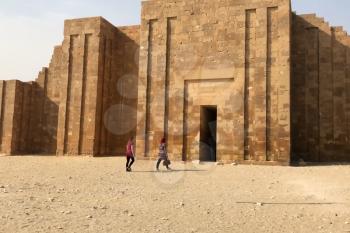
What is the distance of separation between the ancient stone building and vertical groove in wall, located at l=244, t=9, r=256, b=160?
0.13 feet

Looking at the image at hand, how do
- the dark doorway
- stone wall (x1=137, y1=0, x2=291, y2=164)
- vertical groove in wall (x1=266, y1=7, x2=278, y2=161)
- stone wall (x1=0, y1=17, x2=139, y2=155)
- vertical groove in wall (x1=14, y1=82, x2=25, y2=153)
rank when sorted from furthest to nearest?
vertical groove in wall (x1=14, y1=82, x2=25, y2=153) → stone wall (x1=0, y1=17, x2=139, y2=155) → the dark doorway → stone wall (x1=137, y1=0, x2=291, y2=164) → vertical groove in wall (x1=266, y1=7, x2=278, y2=161)

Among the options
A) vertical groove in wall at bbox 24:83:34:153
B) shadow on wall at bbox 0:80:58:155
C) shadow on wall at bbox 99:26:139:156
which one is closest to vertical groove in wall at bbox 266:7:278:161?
shadow on wall at bbox 99:26:139:156

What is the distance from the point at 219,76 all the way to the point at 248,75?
46.4 inches

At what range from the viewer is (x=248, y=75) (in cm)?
1471

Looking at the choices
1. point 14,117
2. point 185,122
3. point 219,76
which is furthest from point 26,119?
point 219,76

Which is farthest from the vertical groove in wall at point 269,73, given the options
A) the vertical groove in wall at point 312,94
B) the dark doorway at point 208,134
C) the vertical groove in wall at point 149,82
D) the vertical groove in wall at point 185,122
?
the vertical groove in wall at point 149,82

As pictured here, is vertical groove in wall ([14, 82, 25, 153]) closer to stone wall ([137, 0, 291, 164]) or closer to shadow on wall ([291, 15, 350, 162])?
stone wall ([137, 0, 291, 164])

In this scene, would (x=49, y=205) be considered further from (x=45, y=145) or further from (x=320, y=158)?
(x=45, y=145)

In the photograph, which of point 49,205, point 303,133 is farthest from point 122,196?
point 303,133

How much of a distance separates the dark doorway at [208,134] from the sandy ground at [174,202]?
435cm

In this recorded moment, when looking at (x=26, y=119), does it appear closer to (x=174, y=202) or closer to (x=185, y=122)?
(x=185, y=122)

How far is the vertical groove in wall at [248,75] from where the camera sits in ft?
47.2

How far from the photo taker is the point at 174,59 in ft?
52.1

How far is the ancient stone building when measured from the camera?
1441cm
